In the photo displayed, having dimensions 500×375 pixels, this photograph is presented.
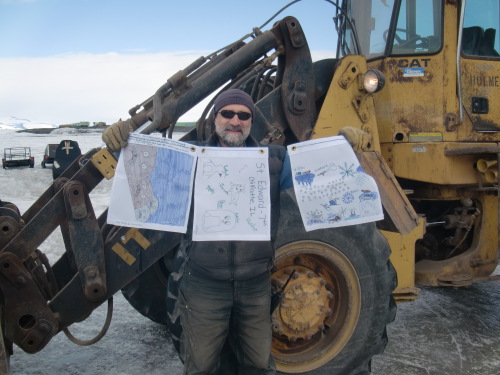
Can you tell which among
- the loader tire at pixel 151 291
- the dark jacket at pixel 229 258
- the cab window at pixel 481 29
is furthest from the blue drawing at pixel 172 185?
the cab window at pixel 481 29

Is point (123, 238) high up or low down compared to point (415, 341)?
up

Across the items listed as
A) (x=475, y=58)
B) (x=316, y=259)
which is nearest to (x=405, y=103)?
(x=475, y=58)

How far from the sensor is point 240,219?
271 cm

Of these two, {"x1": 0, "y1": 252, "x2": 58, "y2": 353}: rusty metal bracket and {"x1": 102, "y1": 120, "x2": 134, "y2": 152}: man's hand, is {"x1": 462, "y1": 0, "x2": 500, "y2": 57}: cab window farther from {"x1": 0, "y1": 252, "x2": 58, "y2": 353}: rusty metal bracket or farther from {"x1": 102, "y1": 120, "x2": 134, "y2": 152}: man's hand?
{"x1": 0, "y1": 252, "x2": 58, "y2": 353}: rusty metal bracket

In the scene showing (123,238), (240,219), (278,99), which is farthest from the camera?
(278,99)

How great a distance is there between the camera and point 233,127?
2.77 meters

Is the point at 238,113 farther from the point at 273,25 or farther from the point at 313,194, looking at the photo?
the point at 273,25

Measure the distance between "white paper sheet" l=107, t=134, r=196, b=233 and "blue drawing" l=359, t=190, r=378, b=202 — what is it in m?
0.95

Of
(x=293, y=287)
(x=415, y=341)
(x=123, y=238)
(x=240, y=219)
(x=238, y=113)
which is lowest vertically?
(x=415, y=341)

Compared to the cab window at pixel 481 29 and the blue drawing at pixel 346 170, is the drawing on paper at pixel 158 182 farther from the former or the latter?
the cab window at pixel 481 29

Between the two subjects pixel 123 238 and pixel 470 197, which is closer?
pixel 123 238

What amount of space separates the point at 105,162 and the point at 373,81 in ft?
6.67

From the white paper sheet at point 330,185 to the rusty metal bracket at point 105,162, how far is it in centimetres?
107

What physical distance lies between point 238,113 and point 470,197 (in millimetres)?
2731
